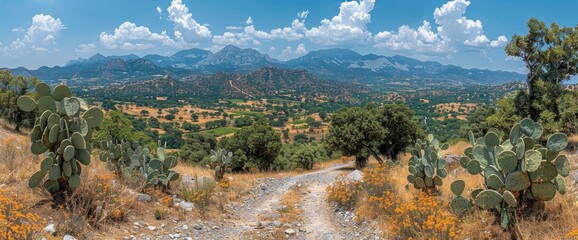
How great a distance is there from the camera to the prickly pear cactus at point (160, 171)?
925 centimetres

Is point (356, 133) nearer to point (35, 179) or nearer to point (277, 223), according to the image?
point (277, 223)

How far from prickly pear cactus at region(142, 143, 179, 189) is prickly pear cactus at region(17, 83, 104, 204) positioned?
231 cm

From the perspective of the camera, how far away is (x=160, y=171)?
978 centimetres

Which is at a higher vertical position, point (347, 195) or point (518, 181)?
point (518, 181)

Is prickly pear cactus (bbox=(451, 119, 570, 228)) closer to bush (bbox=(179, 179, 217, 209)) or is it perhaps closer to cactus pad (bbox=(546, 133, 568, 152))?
cactus pad (bbox=(546, 133, 568, 152))

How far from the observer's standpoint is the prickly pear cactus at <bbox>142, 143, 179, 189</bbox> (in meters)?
9.25

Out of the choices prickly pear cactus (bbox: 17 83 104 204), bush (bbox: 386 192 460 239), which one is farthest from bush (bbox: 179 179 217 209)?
bush (bbox: 386 192 460 239)

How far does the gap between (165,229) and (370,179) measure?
5.63m

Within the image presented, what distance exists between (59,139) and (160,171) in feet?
11.1

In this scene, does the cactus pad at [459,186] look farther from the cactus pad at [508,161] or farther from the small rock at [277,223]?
the small rock at [277,223]

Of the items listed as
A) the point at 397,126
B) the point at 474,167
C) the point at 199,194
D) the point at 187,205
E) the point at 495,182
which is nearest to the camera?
the point at 495,182

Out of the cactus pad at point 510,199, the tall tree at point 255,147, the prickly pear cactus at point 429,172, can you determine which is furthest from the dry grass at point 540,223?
the tall tree at point 255,147

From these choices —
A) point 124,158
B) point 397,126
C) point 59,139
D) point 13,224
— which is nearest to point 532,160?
point 13,224

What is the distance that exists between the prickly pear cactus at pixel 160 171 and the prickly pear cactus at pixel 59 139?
231 centimetres
